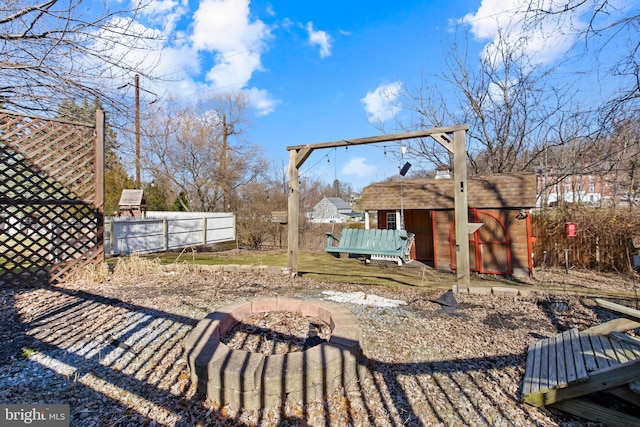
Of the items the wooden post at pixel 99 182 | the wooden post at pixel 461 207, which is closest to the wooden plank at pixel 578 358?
the wooden post at pixel 461 207

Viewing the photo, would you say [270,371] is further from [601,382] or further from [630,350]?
[630,350]

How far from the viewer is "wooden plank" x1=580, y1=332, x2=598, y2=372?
232cm

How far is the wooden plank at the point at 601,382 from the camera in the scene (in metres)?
1.98

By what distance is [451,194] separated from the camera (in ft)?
28.6

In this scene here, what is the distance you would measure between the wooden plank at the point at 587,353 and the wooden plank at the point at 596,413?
0.26m

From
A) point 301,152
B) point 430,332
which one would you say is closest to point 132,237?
point 301,152

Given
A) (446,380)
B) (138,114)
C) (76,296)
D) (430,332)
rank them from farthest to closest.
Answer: (138,114) < (76,296) < (430,332) < (446,380)

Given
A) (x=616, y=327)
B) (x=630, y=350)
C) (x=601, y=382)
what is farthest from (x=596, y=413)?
(x=616, y=327)

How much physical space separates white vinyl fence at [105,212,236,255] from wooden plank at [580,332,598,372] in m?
11.2

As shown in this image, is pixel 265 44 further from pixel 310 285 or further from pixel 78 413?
pixel 78 413

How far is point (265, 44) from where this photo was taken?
36.3ft

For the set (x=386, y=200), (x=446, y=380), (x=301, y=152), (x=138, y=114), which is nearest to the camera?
(x=446, y=380)

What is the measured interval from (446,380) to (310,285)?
353cm

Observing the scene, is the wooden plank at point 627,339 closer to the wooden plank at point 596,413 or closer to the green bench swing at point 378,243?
the wooden plank at point 596,413
